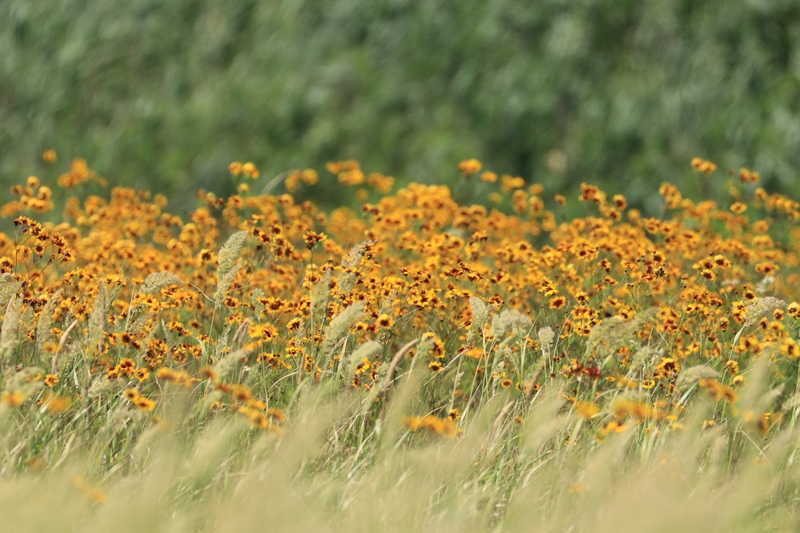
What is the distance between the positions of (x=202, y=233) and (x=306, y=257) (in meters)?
0.47

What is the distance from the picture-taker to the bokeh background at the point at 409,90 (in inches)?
257

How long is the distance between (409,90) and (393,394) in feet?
12.4

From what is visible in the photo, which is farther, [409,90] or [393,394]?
[409,90]

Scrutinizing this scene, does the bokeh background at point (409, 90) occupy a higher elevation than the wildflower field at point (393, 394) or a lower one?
higher

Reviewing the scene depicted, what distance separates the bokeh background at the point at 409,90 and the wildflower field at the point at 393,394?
1761 mm

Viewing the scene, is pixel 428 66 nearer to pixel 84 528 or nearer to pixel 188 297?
pixel 188 297

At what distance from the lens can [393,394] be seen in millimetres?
3398

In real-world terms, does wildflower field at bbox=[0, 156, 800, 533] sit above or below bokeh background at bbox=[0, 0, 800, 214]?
below

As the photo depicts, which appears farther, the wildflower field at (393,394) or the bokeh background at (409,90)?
the bokeh background at (409,90)

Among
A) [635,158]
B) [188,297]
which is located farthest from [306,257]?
[635,158]

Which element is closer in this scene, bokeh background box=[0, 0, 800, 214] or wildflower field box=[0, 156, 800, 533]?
wildflower field box=[0, 156, 800, 533]

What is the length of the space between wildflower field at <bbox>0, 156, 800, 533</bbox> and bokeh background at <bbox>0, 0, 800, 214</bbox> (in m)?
1.76

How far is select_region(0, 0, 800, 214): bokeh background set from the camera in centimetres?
652

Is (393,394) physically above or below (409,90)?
below
